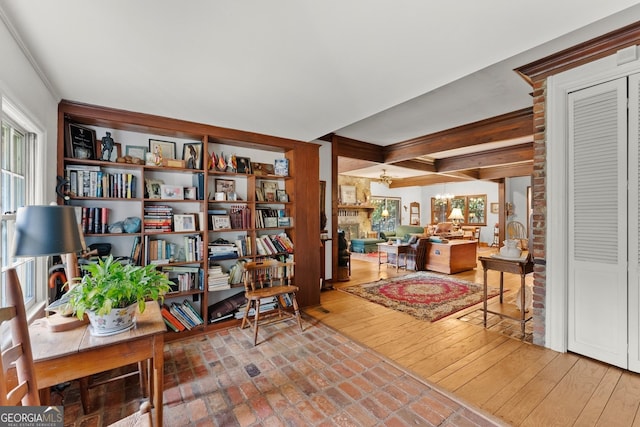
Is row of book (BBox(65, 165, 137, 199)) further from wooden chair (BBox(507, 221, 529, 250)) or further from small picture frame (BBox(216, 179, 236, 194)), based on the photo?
wooden chair (BBox(507, 221, 529, 250))

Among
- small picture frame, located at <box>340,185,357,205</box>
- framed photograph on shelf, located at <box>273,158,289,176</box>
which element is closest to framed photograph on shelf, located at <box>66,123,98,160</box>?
framed photograph on shelf, located at <box>273,158,289,176</box>

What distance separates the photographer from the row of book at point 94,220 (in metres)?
2.56

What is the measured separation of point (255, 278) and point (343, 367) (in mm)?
1419

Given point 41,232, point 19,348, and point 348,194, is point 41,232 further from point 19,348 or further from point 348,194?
point 348,194

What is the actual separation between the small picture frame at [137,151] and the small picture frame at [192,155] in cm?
38

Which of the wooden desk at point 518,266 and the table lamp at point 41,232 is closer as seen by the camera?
the table lamp at point 41,232

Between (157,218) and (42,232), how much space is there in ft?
4.91

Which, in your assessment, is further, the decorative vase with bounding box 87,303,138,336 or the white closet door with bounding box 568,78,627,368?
the white closet door with bounding box 568,78,627,368

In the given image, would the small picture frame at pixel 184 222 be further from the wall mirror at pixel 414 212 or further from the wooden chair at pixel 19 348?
the wall mirror at pixel 414 212

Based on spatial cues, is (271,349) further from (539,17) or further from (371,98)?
(539,17)

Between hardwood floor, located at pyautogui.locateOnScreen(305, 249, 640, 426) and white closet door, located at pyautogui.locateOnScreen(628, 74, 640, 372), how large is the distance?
0.29 meters

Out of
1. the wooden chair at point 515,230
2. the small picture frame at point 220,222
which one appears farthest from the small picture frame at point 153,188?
the wooden chair at point 515,230

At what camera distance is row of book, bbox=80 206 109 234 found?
256 centimetres

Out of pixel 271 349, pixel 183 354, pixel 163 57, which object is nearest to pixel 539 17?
pixel 163 57
